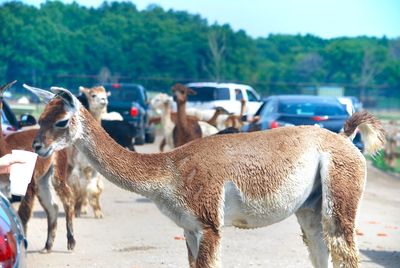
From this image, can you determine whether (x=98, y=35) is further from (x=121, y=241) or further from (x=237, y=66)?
(x=121, y=241)

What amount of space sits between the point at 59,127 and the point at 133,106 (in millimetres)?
26757

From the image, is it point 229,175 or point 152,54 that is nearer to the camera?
point 229,175

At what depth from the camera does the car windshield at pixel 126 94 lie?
3700 cm

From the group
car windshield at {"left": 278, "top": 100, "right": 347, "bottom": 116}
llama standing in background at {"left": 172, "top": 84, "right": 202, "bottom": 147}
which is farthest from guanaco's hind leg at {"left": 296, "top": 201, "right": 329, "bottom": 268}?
car windshield at {"left": 278, "top": 100, "right": 347, "bottom": 116}

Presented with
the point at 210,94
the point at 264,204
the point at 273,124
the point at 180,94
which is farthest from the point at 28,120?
the point at 210,94

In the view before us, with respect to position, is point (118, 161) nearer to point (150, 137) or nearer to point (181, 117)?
point (181, 117)

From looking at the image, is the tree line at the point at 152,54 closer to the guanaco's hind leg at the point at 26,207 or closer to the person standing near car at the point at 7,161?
the guanaco's hind leg at the point at 26,207

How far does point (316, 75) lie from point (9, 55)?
35146mm

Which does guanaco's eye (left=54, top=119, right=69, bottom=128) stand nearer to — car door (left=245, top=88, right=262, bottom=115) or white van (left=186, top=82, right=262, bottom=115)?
car door (left=245, top=88, right=262, bottom=115)

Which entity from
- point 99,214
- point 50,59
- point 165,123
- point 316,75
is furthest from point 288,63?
point 99,214

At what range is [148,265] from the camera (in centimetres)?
1173

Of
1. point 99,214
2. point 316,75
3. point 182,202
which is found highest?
point 182,202

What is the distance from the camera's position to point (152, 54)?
86625 mm

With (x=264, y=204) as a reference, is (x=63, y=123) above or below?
above
